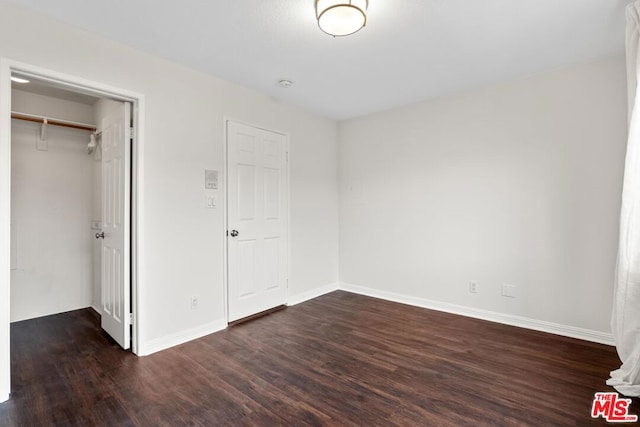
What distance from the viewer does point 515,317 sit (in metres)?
3.17

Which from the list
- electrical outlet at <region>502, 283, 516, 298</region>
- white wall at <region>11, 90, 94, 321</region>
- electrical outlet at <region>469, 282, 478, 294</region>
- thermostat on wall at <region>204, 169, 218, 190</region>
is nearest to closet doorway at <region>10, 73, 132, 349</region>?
white wall at <region>11, 90, 94, 321</region>

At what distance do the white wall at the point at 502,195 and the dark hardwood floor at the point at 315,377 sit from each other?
0.52 meters

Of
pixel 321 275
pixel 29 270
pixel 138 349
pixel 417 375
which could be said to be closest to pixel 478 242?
pixel 417 375

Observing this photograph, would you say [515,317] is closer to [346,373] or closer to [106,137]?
[346,373]

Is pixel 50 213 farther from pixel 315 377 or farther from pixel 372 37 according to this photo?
pixel 372 37

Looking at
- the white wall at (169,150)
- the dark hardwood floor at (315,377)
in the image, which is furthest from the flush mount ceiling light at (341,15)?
the dark hardwood floor at (315,377)

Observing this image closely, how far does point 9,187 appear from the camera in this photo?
195 centimetres

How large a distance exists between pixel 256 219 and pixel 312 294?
4.55 ft

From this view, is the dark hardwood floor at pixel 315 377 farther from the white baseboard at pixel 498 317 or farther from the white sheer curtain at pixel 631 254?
the white sheer curtain at pixel 631 254

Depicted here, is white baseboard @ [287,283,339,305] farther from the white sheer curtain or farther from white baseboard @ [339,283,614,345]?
the white sheer curtain

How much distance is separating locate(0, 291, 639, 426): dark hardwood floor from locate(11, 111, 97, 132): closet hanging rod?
211 cm

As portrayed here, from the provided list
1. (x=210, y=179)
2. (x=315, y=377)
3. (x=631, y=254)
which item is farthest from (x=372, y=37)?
(x=315, y=377)

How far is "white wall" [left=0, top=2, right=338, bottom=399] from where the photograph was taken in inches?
84.0

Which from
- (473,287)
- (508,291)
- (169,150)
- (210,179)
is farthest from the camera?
(473,287)
